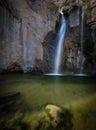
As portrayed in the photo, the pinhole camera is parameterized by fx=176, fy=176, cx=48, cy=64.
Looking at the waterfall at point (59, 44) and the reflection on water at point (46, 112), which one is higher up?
the waterfall at point (59, 44)

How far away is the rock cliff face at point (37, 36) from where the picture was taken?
51.1ft

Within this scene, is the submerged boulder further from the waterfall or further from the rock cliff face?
the waterfall

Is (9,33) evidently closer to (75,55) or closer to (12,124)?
(75,55)

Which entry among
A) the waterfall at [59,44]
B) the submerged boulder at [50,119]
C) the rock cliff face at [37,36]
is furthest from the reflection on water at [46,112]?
the waterfall at [59,44]

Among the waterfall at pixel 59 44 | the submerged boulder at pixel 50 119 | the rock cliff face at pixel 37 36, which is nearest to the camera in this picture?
the submerged boulder at pixel 50 119

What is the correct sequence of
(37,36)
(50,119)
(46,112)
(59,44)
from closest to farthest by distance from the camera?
(50,119), (46,112), (37,36), (59,44)

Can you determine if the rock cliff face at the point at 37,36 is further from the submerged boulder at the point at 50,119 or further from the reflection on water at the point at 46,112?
the submerged boulder at the point at 50,119

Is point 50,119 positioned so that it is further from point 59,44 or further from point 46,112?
point 59,44

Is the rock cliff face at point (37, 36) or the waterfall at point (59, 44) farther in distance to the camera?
the waterfall at point (59, 44)

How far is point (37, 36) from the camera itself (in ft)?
53.3

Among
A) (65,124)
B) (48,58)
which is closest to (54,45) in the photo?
(48,58)

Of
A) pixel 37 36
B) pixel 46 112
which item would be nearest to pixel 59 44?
pixel 37 36

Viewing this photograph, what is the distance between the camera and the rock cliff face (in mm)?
15562

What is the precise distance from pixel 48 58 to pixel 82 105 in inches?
430
